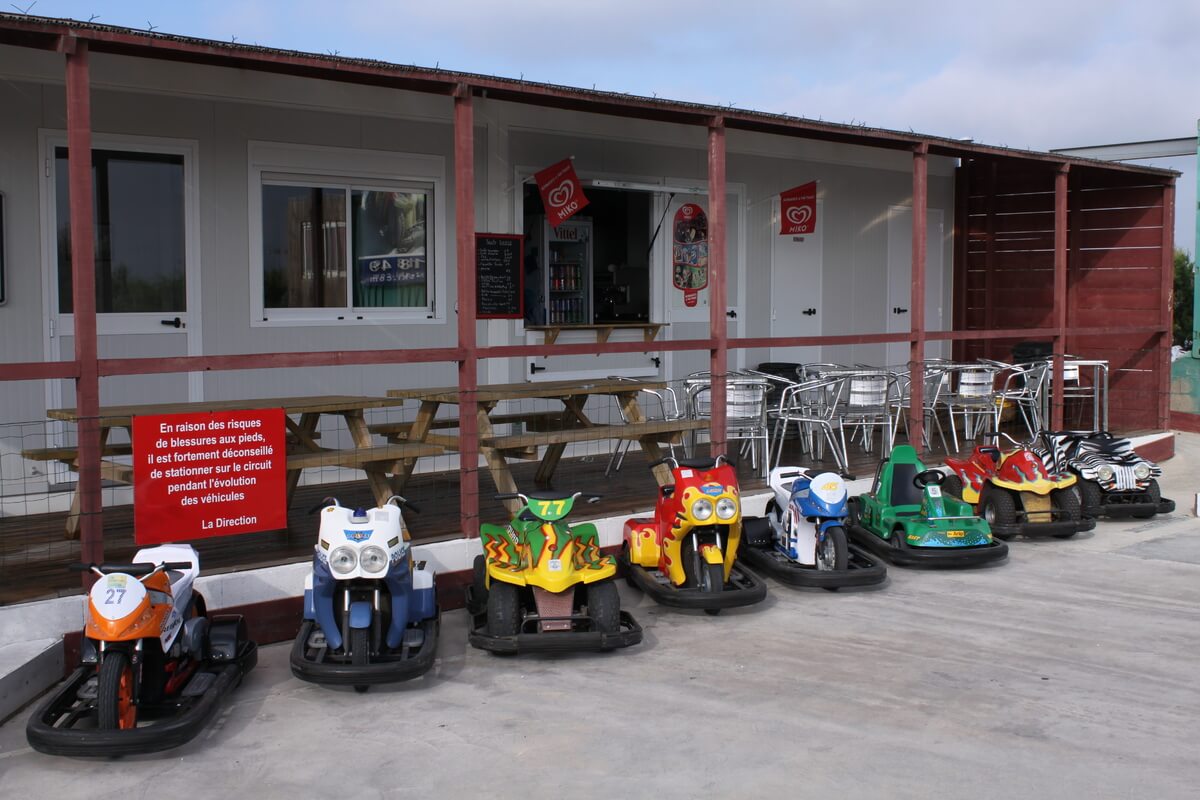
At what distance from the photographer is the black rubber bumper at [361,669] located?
518cm

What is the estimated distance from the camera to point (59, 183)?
7789 millimetres

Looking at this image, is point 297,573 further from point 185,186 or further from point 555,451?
point 185,186

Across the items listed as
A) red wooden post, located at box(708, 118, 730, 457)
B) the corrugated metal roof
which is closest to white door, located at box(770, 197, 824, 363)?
the corrugated metal roof

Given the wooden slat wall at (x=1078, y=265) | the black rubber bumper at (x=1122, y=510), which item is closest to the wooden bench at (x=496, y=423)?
the black rubber bumper at (x=1122, y=510)

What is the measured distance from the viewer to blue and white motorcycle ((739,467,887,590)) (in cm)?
705

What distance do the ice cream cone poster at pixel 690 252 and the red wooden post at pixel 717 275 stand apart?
3.07 m

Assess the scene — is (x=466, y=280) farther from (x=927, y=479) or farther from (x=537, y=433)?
(x=927, y=479)

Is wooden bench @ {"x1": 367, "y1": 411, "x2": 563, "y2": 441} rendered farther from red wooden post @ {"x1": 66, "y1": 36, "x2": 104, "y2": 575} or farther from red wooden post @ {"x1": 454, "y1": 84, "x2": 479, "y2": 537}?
red wooden post @ {"x1": 66, "y1": 36, "x2": 104, "y2": 575}

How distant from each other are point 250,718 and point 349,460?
190cm

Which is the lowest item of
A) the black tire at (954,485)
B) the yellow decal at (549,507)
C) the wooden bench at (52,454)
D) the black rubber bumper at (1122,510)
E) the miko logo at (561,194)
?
the black rubber bumper at (1122,510)

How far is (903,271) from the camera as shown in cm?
1318

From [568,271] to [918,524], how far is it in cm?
418

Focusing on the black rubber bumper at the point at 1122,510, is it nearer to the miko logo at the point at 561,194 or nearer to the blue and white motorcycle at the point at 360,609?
the miko logo at the point at 561,194

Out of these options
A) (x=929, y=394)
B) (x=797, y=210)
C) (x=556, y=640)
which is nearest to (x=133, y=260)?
(x=556, y=640)
